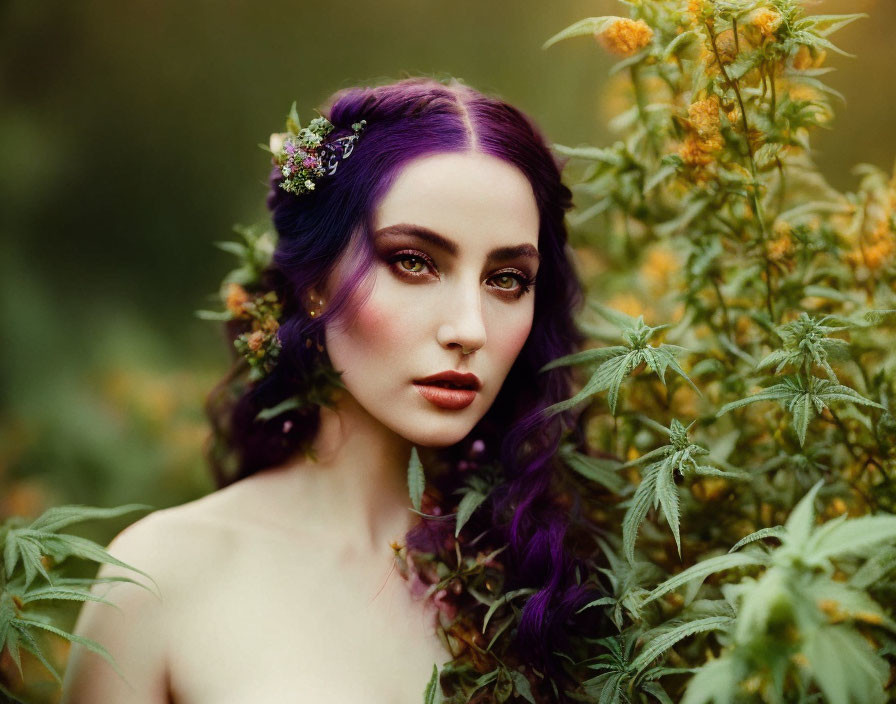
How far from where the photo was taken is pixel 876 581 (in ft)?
4.14

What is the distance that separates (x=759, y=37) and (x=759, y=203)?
0.33 meters

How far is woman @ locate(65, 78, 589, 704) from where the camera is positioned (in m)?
1.60

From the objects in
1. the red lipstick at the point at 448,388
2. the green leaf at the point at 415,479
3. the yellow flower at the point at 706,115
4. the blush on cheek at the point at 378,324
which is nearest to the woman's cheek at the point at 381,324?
the blush on cheek at the point at 378,324

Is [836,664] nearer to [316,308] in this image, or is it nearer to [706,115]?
[706,115]

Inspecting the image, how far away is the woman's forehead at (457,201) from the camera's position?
1644 mm

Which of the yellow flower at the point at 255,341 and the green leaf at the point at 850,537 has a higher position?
the green leaf at the point at 850,537

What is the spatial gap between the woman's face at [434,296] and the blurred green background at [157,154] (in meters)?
1.44

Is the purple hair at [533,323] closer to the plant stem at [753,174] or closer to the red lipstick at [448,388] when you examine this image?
the red lipstick at [448,388]

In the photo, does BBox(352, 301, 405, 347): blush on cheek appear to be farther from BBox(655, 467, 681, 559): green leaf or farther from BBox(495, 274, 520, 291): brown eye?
BBox(655, 467, 681, 559): green leaf

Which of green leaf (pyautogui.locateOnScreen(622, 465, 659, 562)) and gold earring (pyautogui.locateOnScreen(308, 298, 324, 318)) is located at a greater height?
gold earring (pyautogui.locateOnScreen(308, 298, 324, 318))

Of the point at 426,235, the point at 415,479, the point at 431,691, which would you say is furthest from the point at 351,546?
the point at 426,235

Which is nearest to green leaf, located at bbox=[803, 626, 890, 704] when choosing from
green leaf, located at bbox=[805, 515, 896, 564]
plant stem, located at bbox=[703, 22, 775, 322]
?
green leaf, located at bbox=[805, 515, 896, 564]

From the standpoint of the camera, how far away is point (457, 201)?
1647 millimetres

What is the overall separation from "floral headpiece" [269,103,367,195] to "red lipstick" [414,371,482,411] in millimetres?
512
